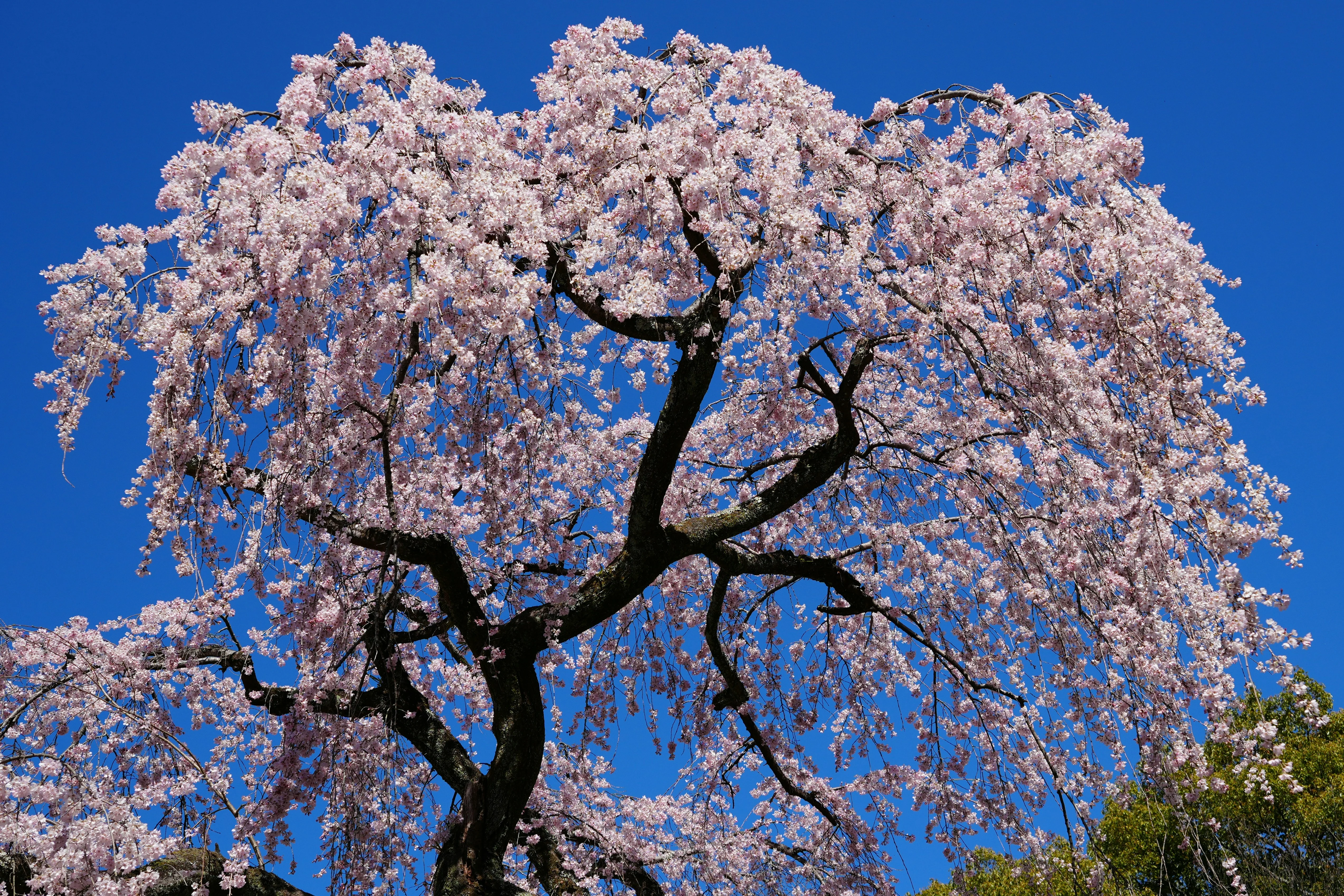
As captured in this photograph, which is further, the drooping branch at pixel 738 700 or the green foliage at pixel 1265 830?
the green foliage at pixel 1265 830

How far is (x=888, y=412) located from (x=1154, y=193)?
9.60 ft

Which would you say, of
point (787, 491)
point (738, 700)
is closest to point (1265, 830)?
point (738, 700)

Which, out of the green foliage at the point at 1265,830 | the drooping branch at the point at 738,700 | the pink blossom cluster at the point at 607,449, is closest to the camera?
the pink blossom cluster at the point at 607,449

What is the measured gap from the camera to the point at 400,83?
536cm

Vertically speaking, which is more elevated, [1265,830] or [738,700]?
[1265,830]

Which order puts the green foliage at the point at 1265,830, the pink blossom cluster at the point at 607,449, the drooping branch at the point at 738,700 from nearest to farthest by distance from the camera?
the pink blossom cluster at the point at 607,449, the drooping branch at the point at 738,700, the green foliage at the point at 1265,830

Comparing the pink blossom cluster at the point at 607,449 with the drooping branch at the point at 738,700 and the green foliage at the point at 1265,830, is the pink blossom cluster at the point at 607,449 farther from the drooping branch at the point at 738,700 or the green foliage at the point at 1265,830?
the green foliage at the point at 1265,830

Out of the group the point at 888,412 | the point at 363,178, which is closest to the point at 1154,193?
the point at 888,412

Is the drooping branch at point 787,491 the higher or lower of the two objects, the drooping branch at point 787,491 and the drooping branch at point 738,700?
the higher

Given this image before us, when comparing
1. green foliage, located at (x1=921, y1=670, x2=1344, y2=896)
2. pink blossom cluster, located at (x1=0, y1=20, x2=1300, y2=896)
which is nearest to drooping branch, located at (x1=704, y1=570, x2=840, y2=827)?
pink blossom cluster, located at (x1=0, y1=20, x2=1300, y2=896)

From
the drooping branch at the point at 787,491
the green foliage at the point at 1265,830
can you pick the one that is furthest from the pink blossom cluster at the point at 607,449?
the green foliage at the point at 1265,830

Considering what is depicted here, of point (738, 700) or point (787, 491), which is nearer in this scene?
point (787, 491)

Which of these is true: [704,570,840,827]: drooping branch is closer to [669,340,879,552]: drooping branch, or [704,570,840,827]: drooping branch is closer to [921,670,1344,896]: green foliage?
[669,340,879,552]: drooping branch

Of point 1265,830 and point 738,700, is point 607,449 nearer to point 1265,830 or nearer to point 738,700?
point 738,700
